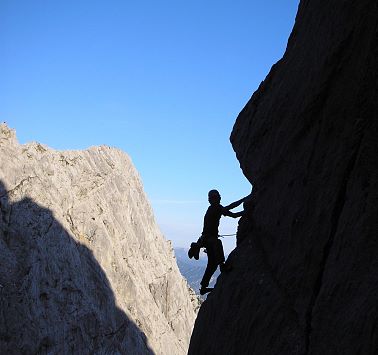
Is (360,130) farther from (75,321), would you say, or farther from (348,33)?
(75,321)

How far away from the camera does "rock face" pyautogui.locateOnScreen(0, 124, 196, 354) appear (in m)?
47.4

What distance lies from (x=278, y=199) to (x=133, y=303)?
5695 centimetres

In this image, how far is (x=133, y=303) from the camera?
64.3 meters

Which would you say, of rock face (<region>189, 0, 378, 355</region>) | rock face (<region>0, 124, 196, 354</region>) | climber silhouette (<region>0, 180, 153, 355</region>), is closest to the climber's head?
rock face (<region>189, 0, 378, 355</region>)

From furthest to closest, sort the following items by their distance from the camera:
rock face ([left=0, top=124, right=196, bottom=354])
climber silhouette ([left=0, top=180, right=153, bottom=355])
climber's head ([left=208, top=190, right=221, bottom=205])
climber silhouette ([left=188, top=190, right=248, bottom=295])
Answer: rock face ([left=0, top=124, right=196, bottom=354]) < climber silhouette ([left=0, top=180, right=153, bottom=355]) < climber's head ([left=208, top=190, right=221, bottom=205]) < climber silhouette ([left=188, top=190, right=248, bottom=295])

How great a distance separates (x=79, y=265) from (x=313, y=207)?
4957cm

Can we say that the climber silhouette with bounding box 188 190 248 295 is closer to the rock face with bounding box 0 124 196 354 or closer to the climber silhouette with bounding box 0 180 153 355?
the rock face with bounding box 0 124 196 354

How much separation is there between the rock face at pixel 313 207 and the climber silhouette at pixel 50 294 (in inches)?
1485

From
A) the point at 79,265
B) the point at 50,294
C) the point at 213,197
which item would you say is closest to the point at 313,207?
the point at 213,197

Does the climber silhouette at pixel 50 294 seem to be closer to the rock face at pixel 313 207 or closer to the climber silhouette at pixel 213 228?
the climber silhouette at pixel 213 228

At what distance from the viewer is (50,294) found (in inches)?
1967

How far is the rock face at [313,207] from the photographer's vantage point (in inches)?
317

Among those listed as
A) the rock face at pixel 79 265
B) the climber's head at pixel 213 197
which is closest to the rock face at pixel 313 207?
the climber's head at pixel 213 197

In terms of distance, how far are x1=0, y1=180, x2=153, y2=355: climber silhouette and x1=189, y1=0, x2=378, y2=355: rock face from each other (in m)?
37.7
